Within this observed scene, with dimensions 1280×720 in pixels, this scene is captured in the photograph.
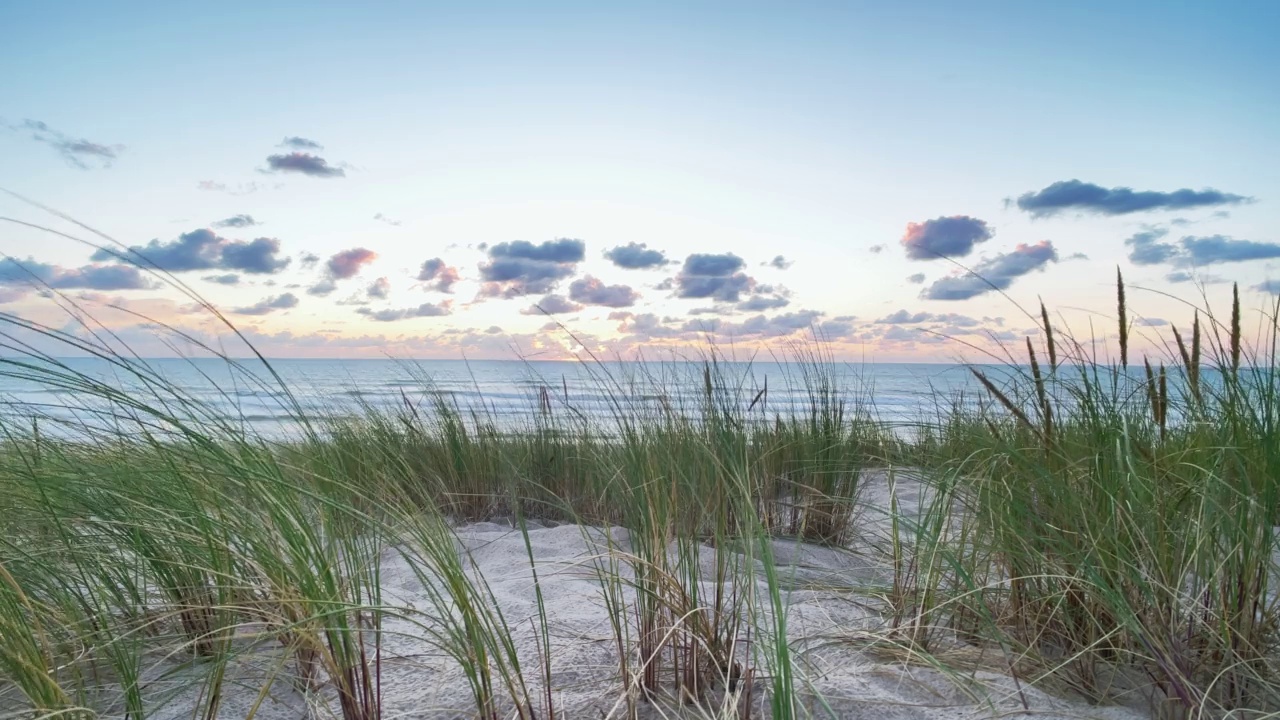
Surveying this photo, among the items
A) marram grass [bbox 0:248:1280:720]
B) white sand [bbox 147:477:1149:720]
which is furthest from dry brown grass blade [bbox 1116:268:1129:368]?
white sand [bbox 147:477:1149:720]

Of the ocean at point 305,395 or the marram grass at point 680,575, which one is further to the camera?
the ocean at point 305,395

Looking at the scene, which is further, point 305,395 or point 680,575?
point 305,395

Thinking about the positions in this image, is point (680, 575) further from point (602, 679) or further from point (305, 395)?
point (305, 395)

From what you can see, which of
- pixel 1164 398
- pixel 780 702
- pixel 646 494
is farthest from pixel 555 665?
pixel 1164 398

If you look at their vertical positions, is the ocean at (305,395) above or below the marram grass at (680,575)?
above

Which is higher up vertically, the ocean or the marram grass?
the ocean

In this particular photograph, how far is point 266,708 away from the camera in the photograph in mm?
1708

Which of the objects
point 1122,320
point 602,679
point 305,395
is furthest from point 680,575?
point 305,395

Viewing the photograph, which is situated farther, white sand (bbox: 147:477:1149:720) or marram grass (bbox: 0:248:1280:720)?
white sand (bbox: 147:477:1149:720)

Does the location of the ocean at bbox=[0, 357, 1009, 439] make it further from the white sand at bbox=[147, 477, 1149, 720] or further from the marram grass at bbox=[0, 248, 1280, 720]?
the white sand at bbox=[147, 477, 1149, 720]

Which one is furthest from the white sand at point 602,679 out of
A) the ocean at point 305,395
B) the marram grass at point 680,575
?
the ocean at point 305,395

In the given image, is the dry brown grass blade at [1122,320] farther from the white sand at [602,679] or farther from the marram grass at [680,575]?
→ the white sand at [602,679]

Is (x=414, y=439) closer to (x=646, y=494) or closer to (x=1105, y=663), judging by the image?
(x=646, y=494)

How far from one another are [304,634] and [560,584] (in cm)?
126
